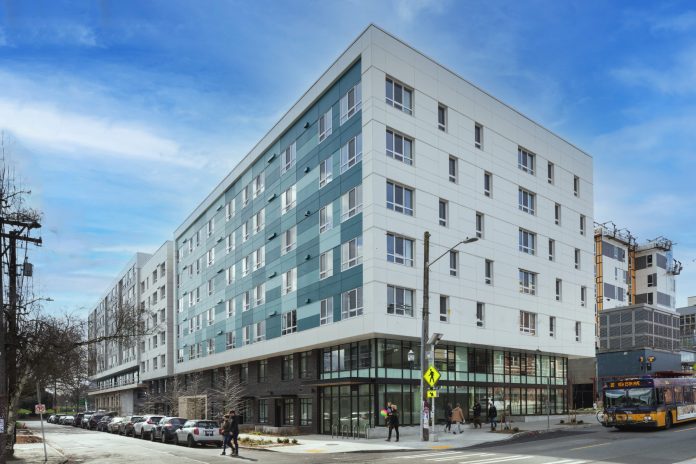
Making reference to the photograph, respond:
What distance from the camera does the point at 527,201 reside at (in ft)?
167

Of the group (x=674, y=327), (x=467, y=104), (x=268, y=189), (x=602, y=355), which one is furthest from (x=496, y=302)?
(x=674, y=327)

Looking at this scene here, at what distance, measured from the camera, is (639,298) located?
100 m

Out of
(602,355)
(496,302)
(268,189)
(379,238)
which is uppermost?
(268,189)

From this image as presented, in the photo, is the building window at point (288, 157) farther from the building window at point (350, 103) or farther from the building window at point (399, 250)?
the building window at point (399, 250)

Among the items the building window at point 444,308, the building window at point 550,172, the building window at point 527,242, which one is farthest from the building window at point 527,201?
the building window at point 444,308

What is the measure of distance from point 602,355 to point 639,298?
75.1 ft

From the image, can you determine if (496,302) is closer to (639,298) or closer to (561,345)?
(561,345)

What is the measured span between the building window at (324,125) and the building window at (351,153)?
9.60ft

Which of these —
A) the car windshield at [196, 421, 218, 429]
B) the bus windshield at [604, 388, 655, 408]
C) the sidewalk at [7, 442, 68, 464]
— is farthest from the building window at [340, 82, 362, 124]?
the sidewalk at [7, 442, 68, 464]

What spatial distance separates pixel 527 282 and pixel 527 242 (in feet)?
9.54

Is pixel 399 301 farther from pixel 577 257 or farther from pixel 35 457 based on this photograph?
pixel 577 257

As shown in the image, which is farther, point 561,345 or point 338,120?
point 561,345

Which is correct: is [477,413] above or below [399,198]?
below

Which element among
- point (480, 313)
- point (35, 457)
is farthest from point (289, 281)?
point (35, 457)
